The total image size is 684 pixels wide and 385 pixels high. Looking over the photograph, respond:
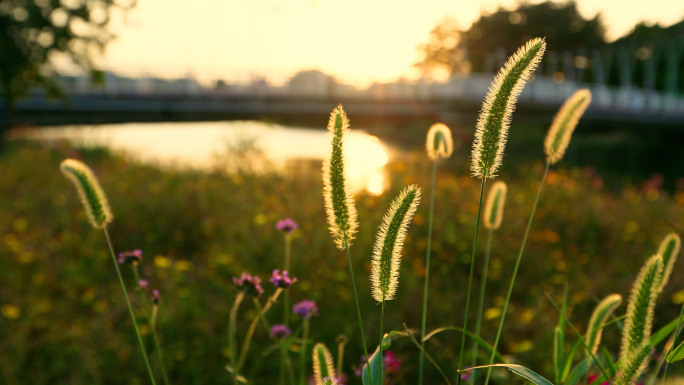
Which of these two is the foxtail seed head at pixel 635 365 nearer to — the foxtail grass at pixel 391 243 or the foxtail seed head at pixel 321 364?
the foxtail grass at pixel 391 243

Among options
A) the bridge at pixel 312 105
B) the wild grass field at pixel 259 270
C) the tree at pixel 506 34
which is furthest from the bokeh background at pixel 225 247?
the tree at pixel 506 34

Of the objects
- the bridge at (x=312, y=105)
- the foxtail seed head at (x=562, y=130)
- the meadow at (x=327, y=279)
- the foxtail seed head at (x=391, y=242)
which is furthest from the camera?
the bridge at (x=312, y=105)

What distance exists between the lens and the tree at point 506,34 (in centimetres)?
5566

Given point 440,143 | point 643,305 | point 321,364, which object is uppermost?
point 440,143

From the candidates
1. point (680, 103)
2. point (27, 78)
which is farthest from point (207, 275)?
point (680, 103)

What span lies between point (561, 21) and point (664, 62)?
38.7 ft

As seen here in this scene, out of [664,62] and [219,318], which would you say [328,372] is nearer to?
[219,318]

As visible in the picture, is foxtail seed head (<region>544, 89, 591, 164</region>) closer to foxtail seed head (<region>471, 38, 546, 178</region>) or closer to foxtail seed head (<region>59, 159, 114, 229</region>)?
foxtail seed head (<region>471, 38, 546, 178</region>)

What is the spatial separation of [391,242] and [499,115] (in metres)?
0.31

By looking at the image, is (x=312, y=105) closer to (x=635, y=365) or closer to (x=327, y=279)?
(x=327, y=279)

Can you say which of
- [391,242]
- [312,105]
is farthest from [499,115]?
[312,105]

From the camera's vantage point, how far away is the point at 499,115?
39.9 inches

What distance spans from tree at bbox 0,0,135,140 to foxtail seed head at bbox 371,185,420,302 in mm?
12282

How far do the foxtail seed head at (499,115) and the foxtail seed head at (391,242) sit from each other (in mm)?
134
